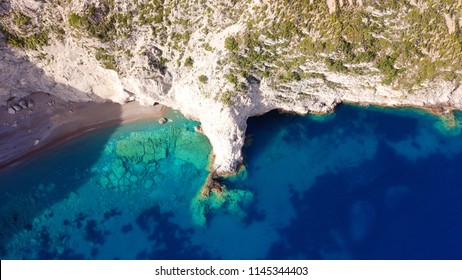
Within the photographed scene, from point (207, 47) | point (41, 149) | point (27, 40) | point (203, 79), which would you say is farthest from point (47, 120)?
point (207, 47)

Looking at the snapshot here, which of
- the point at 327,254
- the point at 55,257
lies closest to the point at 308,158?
the point at 327,254

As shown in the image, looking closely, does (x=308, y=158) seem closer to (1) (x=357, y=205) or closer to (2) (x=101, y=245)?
(1) (x=357, y=205)

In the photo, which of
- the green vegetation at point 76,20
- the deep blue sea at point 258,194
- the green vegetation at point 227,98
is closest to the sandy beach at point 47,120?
the deep blue sea at point 258,194

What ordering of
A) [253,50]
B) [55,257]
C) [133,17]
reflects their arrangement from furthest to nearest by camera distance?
[55,257], [253,50], [133,17]

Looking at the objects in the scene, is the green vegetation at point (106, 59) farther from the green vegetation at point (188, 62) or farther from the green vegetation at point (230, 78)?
the green vegetation at point (230, 78)

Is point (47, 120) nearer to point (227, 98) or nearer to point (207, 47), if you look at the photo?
point (207, 47)

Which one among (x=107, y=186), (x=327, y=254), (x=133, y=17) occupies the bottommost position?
(x=327, y=254)
